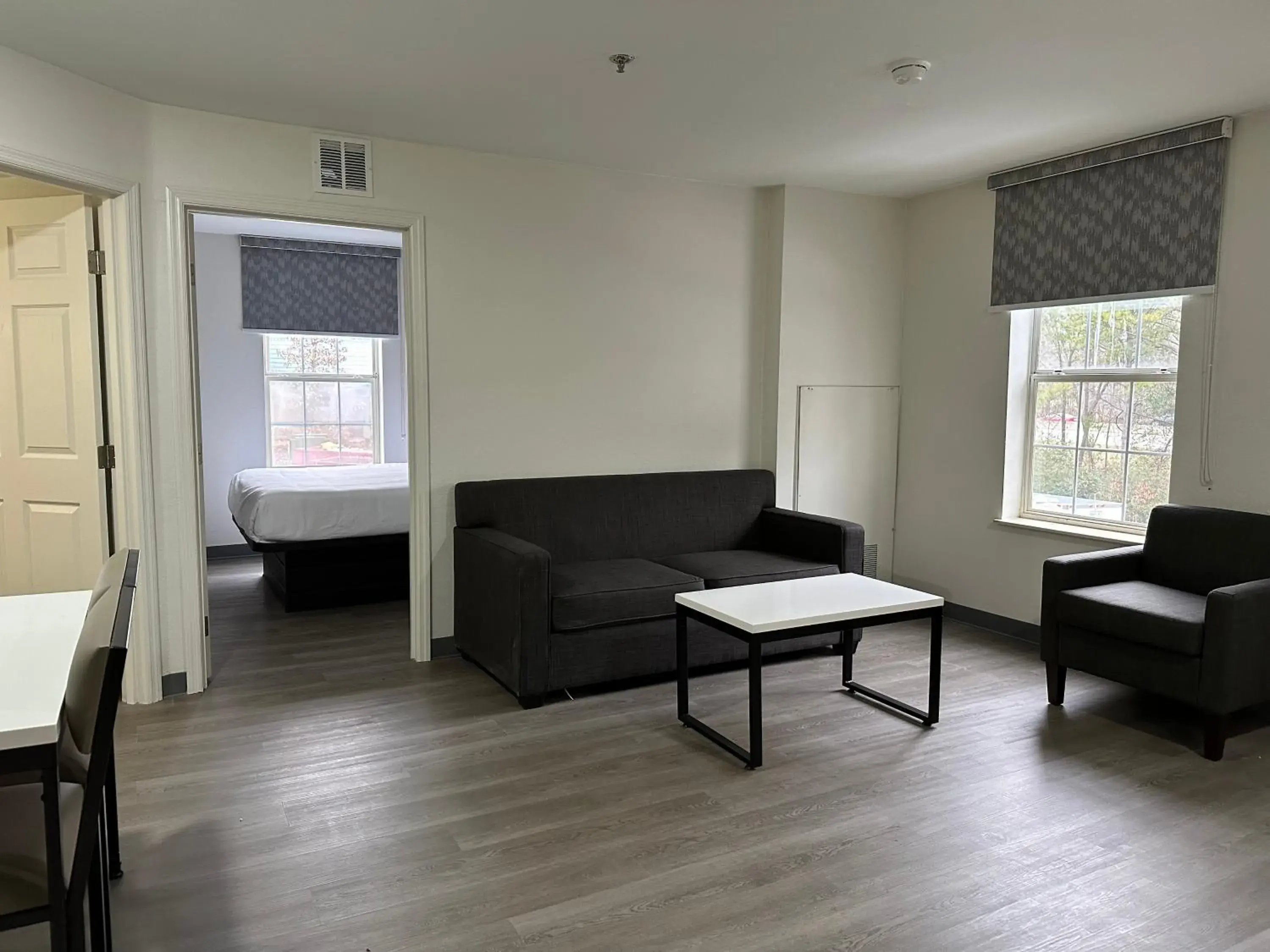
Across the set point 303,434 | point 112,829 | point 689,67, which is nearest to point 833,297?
point 689,67

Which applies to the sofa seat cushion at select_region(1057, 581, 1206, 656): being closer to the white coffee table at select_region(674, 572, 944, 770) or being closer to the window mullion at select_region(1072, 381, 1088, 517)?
the white coffee table at select_region(674, 572, 944, 770)

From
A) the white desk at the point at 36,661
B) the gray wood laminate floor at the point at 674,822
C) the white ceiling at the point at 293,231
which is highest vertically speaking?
the white ceiling at the point at 293,231

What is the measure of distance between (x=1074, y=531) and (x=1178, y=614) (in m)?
1.17

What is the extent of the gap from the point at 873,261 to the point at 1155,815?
3414 mm

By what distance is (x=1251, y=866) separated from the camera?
2.48 meters

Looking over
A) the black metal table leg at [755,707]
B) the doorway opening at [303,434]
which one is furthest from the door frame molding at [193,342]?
the black metal table leg at [755,707]

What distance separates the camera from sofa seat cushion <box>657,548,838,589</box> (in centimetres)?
412

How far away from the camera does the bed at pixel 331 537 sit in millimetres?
5125

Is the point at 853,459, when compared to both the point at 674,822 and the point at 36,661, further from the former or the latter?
the point at 36,661

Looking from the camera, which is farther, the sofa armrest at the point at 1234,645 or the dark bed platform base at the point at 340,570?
the dark bed platform base at the point at 340,570

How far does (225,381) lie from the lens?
6.99 metres

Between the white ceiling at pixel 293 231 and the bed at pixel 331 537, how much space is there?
2.05 metres

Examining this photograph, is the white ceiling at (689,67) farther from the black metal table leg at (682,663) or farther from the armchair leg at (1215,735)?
the armchair leg at (1215,735)

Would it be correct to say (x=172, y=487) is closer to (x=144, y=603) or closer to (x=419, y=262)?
(x=144, y=603)
